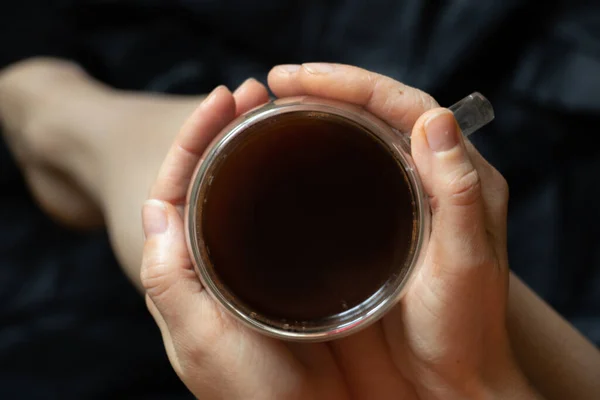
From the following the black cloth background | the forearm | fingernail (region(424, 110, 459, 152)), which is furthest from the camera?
the black cloth background

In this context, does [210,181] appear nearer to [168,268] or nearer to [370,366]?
[168,268]

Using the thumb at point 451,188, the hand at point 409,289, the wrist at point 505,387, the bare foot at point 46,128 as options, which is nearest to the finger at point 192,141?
the hand at point 409,289

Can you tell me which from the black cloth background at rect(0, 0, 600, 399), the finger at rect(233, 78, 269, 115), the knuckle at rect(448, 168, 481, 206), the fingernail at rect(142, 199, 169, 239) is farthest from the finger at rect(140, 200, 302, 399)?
the black cloth background at rect(0, 0, 600, 399)

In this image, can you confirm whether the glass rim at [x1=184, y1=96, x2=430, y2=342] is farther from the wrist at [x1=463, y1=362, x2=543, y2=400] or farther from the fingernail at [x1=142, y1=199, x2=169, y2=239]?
the wrist at [x1=463, y1=362, x2=543, y2=400]

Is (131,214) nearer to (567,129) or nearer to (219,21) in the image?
(219,21)

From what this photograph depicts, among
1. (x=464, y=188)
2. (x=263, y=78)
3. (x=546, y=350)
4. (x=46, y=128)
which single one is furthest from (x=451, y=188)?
(x=46, y=128)

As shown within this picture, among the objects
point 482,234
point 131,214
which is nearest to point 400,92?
point 482,234

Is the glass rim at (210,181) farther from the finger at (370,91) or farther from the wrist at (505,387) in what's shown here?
the wrist at (505,387)
